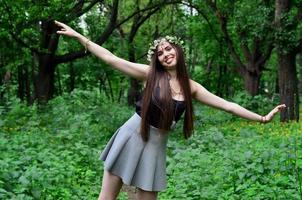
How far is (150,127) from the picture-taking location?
4.12 meters

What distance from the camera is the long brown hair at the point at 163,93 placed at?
4.02 meters

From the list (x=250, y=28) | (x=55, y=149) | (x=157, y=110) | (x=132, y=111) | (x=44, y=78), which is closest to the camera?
(x=157, y=110)

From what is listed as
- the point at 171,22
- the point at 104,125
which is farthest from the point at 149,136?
the point at 171,22

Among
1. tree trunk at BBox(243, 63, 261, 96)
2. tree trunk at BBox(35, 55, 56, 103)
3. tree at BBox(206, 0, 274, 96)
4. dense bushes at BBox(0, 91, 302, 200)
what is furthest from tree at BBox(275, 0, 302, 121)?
tree trunk at BBox(35, 55, 56, 103)

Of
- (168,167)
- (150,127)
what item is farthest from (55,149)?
(150,127)

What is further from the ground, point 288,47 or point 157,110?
point 288,47

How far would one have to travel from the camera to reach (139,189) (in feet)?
14.1

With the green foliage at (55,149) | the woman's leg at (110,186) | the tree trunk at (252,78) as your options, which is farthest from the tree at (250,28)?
the woman's leg at (110,186)

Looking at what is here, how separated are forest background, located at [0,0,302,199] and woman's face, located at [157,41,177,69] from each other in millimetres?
530

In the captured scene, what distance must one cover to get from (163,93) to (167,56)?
38 centimetres

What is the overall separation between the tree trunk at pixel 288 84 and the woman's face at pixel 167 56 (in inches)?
466

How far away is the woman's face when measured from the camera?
13.8 feet

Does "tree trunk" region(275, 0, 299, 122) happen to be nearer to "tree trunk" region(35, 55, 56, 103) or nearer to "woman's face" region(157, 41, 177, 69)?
"tree trunk" region(35, 55, 56, 103)

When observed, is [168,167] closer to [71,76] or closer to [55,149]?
[55,149]
